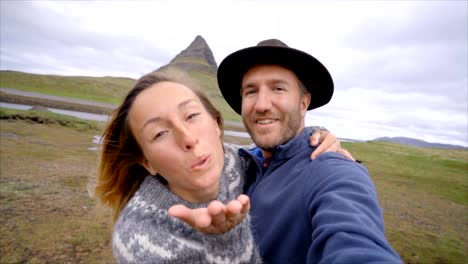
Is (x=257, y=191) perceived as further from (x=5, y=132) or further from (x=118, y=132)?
(x=5, y=132)

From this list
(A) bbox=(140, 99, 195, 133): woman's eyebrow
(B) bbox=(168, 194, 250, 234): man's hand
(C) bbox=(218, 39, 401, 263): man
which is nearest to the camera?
(B) bbox=(168, 194, 250, 234): man's hand

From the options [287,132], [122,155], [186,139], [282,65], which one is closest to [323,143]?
[287,132]

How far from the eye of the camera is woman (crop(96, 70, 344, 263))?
164 centimetres

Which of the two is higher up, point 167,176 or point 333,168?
point 333,168

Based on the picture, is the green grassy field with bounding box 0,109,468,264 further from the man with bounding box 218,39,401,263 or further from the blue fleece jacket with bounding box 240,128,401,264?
the blue fleece jacket with bounding box 240,128,401,264

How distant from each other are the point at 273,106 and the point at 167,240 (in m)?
1.75

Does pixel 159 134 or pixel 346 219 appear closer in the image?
pixel 346 219

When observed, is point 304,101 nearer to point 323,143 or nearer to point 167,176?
point 323,143

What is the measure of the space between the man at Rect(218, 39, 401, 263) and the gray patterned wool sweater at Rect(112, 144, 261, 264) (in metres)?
0.39

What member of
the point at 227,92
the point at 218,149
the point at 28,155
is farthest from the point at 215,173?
the point at 28,155

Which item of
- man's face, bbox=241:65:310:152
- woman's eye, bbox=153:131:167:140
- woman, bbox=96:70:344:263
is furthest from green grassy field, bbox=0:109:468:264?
man's face, bbox=241:65:310:152

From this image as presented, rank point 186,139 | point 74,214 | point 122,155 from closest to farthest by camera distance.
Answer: point 186,139 → point 122,155 → point 74,214

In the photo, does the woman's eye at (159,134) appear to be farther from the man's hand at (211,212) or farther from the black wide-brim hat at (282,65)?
the black wide-brim hat at (282,65)

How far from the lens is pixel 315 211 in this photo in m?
1.83
